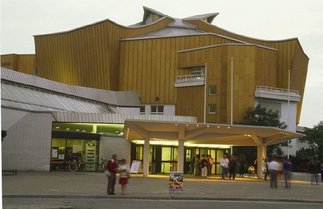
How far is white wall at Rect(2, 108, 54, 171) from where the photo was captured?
3897 cm

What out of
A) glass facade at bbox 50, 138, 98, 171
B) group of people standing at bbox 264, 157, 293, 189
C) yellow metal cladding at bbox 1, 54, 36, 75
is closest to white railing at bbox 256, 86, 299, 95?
glass facade at bbox 50, 138, 98, 171

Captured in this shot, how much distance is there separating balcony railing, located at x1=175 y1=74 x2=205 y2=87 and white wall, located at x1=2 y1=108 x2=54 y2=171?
36.8 meters

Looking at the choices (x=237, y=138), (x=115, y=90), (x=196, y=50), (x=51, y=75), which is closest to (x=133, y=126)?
(x=237, y=138)

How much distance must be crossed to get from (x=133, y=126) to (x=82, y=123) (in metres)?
10.7

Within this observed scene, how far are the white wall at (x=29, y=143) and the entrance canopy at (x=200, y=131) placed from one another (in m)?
6.58

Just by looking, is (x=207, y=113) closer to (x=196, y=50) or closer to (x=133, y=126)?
(x=196, y=50)

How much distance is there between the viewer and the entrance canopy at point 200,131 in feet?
110

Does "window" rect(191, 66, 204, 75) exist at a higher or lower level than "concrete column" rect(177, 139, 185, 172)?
higher

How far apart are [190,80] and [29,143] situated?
39.8 m

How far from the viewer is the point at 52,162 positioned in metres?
41.2

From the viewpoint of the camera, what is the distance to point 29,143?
3988cm

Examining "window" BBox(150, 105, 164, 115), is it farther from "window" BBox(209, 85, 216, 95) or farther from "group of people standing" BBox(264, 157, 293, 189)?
"group of people standing" BBox(264, 157, 293, 189)

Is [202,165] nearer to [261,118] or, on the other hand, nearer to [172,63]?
[261,118]

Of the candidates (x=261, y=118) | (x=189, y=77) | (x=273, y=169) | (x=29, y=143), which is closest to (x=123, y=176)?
(x=273, y=169)
